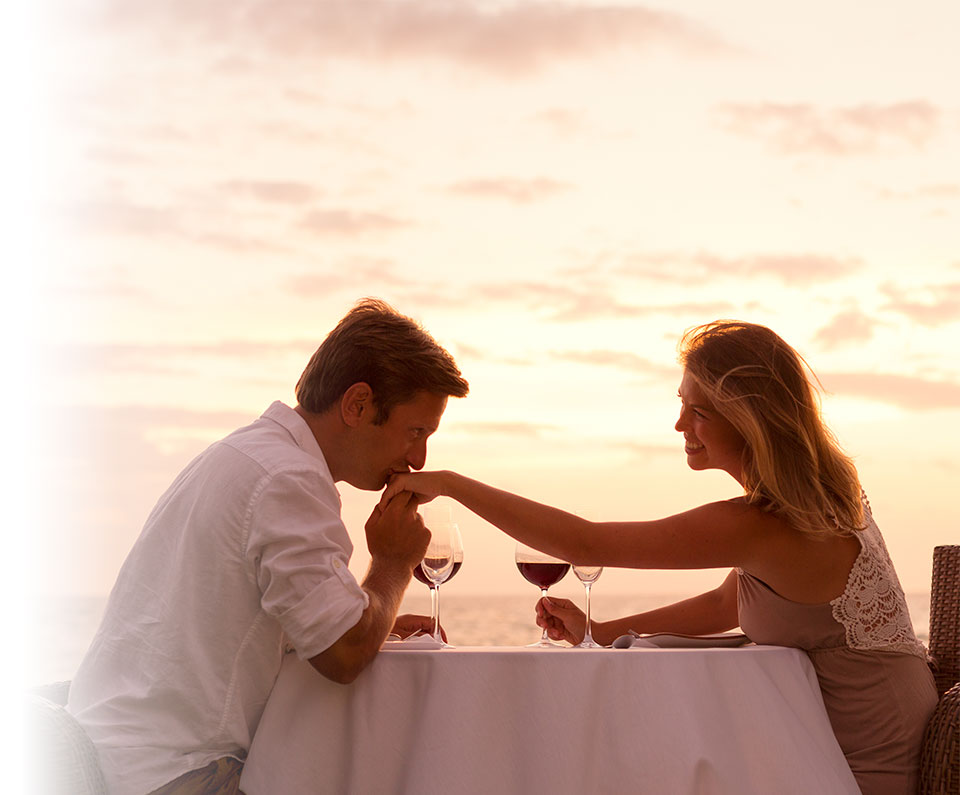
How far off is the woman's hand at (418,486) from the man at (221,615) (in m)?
0.23

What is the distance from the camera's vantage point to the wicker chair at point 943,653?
305 centimetres

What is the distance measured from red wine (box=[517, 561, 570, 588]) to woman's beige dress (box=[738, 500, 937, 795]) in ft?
1.73

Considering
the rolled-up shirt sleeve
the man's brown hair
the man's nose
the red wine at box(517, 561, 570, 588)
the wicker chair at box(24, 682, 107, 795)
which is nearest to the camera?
the wicker chair at box(24, 682, 107, 795)

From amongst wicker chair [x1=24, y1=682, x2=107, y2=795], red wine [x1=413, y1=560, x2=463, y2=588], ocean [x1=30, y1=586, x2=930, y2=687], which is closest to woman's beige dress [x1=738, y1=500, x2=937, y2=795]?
red wine [x1=413, y1=560, x2=463, y2=588]

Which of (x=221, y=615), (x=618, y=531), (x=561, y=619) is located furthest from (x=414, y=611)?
(x=221, y=615)

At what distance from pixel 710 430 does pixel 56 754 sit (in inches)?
76.3

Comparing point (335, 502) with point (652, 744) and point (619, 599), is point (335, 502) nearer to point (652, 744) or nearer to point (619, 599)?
point (652, 744)

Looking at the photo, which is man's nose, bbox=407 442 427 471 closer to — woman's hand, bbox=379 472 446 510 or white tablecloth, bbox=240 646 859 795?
woman's hand, bbox=379 472 446 510

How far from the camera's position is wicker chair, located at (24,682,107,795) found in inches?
89.9

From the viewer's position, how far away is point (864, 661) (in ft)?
9.99

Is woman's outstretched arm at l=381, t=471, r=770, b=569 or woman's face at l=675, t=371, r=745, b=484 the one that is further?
woman's face at l=675, t=371, r=745, b=484

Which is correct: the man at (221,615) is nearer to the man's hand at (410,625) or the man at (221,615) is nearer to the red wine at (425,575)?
the red wine at (425,575)

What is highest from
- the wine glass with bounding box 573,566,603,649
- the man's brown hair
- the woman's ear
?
the man's brown hair

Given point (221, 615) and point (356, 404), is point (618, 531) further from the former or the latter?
point (221, 615)
